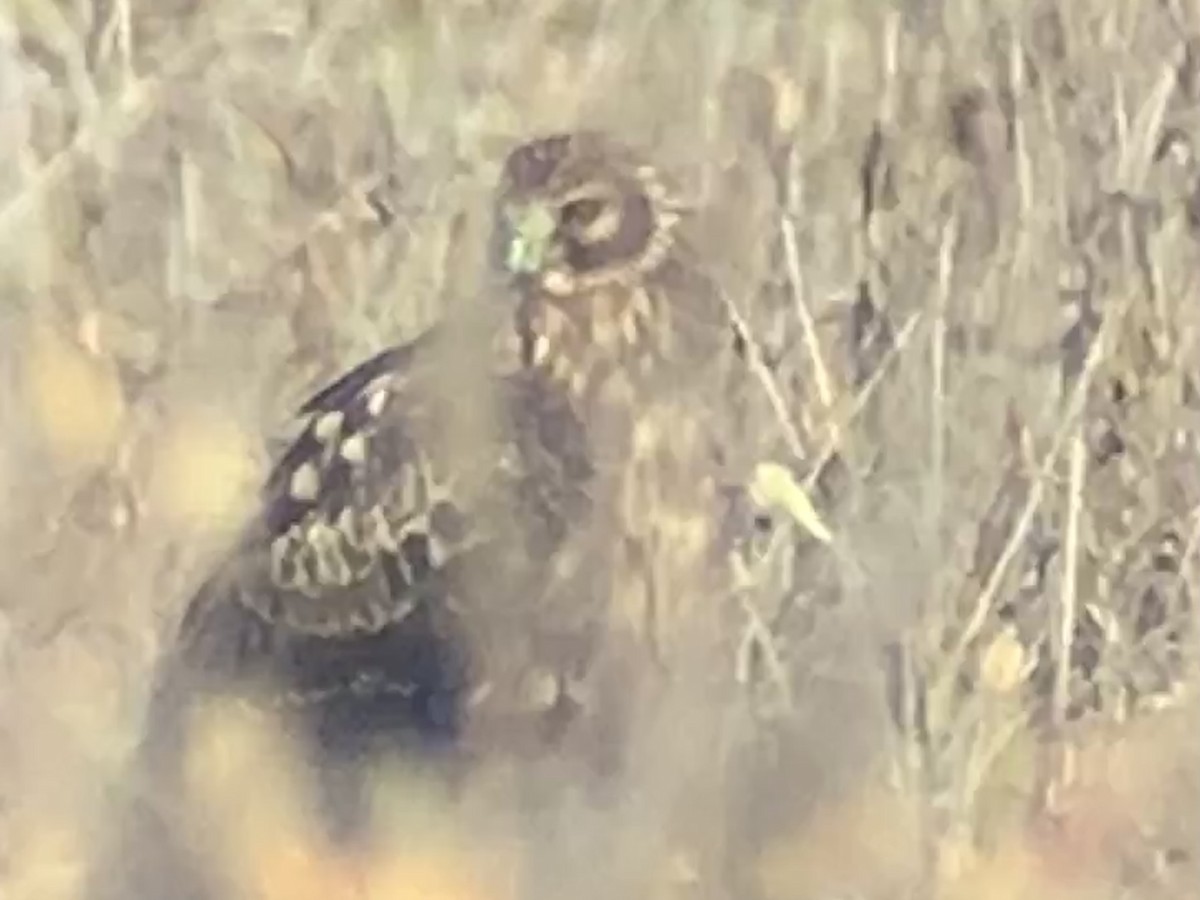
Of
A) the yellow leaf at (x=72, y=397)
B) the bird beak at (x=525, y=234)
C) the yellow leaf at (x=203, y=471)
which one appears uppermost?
the bird beak at (x=525, y=234)

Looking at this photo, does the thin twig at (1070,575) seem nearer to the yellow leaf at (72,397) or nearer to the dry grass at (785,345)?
the dry grass at (785,345)

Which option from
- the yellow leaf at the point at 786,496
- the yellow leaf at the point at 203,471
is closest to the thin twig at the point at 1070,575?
the yellow leaf at the point at 786,496

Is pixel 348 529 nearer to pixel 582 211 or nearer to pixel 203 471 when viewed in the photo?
pixel 203 471

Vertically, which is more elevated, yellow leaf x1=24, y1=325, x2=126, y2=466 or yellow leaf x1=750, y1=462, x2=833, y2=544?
yellow leaf x1=24, y1=325, x2=126, y2=466

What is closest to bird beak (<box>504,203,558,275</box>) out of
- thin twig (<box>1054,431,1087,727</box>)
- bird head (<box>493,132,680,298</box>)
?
bird head (<box>493,132,680,298</box>)

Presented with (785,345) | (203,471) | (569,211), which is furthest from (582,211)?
(203,471)

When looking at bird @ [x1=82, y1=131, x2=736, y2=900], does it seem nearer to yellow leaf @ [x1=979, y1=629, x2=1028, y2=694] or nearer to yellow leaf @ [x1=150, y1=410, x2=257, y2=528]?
yellow leaf @ [x1=150, y1=410, x2=257, y2=528]

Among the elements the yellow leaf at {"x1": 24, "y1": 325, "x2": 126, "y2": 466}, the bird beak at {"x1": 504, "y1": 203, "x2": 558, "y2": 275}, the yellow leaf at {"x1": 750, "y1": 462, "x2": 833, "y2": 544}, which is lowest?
the yellow leaf at {"x1": 750, "y1": 462, "x2": 833, "y2": 544}

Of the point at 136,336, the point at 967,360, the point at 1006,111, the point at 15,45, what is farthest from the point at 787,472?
the point at 15,45
